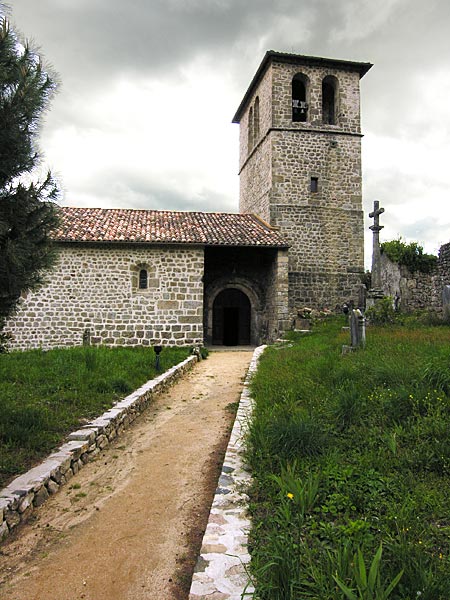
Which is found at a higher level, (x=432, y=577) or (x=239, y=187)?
(x=239, y=187)

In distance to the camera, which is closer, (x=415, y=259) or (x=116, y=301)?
(x=116, y=301)

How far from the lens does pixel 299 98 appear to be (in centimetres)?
2056

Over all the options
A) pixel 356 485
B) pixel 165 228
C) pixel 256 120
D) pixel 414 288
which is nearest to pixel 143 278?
pixel 165 228

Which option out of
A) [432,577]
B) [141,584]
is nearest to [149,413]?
[141,584]

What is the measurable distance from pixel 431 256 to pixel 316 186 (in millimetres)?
5826

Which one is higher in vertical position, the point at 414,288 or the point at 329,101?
the point at 329,101

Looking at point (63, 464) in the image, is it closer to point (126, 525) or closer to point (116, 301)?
point (126, 525)

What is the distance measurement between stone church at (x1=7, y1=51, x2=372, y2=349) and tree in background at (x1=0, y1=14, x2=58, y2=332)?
10650 millimetres

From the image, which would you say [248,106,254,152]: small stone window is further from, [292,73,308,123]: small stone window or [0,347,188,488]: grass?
[0,347,188,488]: grass

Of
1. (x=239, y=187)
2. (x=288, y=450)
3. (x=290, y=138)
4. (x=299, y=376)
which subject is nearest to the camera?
(x=288, y=450)

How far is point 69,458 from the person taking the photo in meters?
4.38

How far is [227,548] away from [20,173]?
3.97 metres

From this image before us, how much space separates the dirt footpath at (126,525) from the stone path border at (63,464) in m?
0.11

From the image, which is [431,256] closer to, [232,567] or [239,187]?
[239,187]
